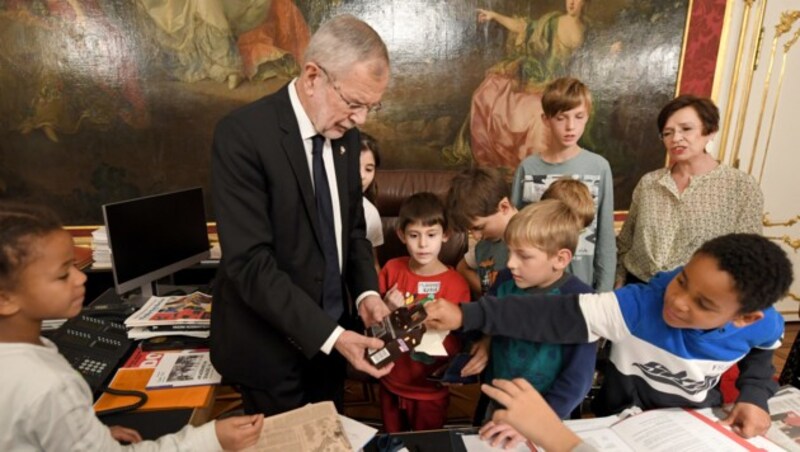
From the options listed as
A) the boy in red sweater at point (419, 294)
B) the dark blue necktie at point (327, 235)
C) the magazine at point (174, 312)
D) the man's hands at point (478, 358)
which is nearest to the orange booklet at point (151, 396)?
the magazine at point (174, 312)

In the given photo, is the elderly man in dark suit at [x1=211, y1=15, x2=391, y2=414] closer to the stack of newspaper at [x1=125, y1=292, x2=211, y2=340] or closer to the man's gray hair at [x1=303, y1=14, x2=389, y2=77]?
the man's gray hair at [x1=303, y1=14, x2=389, y2=77]

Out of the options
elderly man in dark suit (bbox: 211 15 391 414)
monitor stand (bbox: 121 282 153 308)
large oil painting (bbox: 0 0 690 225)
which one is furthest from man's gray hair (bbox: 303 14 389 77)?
large oil painting (bbox: 0 0 690 225)

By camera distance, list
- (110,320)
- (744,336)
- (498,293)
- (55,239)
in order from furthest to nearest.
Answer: (110,320)
(498,293)
(744,336)
(55,239)

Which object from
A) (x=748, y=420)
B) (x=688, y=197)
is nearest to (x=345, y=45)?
(x=748, y=420)

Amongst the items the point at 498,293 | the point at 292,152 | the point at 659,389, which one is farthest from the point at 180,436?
the point at 659,389

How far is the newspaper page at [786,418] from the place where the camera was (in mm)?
1200

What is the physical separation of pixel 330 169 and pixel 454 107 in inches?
87.8

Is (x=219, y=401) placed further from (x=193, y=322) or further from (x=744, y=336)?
(x=744, y=336)

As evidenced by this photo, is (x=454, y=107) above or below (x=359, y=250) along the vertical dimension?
Result: above

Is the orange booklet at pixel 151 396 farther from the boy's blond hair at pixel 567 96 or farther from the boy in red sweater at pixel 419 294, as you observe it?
the boy's blond hair at pixel 567 96

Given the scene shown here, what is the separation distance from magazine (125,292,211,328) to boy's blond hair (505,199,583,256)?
1230mm

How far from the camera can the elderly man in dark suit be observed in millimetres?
1247

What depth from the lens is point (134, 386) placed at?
1.52 m

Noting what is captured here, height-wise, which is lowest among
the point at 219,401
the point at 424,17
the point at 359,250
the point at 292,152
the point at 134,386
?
the point at 219,401
